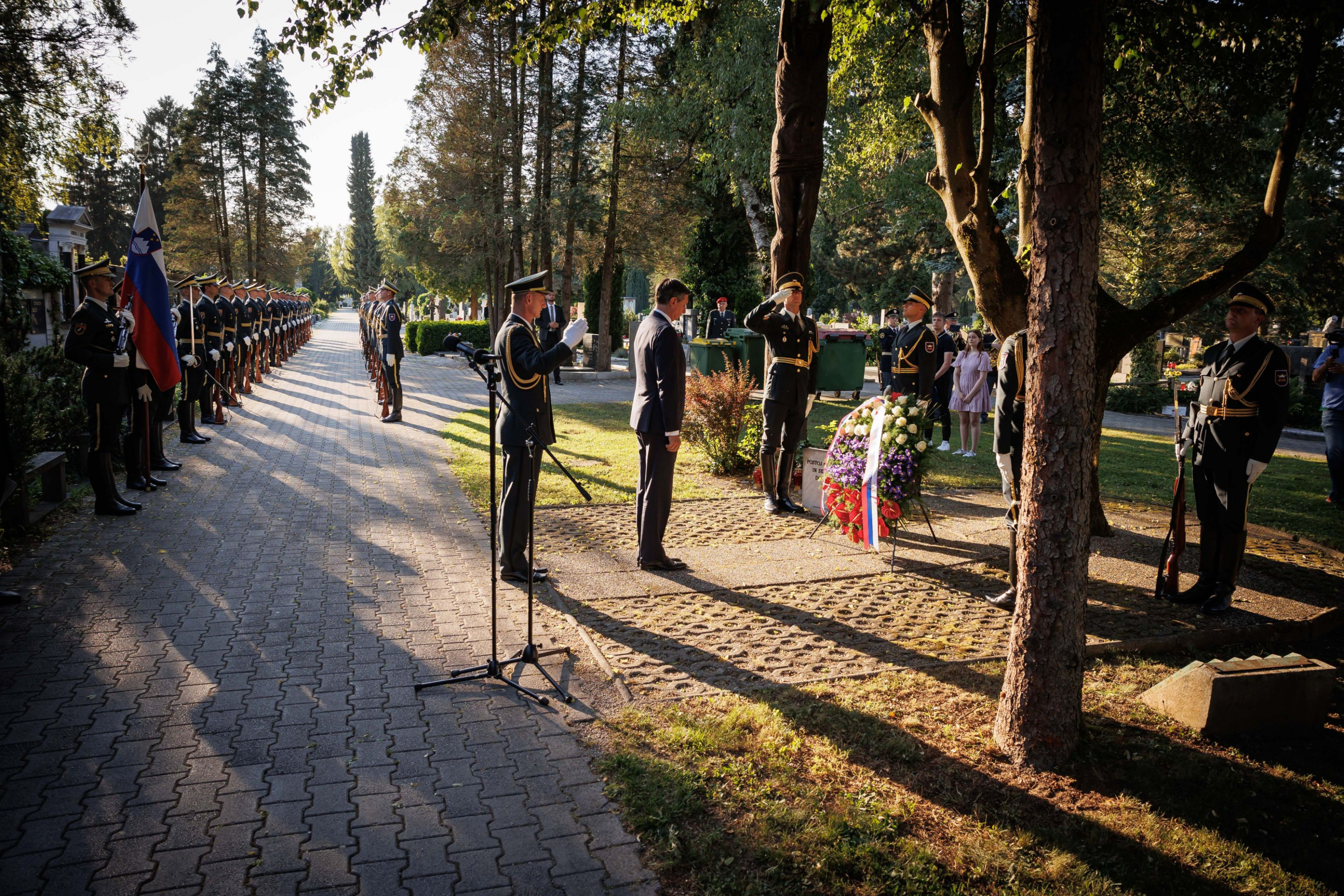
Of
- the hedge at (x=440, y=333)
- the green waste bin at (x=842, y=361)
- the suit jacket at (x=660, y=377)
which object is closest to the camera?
the suit jacket at (x=660, y=377)

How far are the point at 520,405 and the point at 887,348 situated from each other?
1590 centimetres

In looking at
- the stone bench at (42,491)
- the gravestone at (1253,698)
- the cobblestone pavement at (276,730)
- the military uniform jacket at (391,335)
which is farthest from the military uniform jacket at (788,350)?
the military uniform jacket at (391,335)

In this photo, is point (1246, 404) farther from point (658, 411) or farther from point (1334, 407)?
point (1334, 407)

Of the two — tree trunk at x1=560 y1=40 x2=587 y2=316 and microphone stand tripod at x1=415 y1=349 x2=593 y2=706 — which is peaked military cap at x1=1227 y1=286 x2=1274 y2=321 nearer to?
microphone stand tripod at x1=415 y1=349 x2=593 y2=706

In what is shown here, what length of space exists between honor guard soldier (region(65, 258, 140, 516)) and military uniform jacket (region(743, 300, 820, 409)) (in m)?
6.42

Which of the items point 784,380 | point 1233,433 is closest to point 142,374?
point 784,380

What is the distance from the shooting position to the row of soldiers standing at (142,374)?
8.22 metres

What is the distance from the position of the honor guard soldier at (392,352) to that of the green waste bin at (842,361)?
33.1 ft

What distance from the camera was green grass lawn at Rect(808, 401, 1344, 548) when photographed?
9430 mm

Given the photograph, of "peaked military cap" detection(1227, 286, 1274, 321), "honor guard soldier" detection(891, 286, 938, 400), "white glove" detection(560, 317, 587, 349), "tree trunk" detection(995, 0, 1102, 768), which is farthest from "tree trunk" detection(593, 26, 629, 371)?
"tree trunk" detection(995, 0, 1102, 768)

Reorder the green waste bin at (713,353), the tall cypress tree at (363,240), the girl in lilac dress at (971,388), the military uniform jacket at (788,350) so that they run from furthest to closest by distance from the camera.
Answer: the tall cypress tree at (363,240) → the green waste bin at (713,353) → the girl in lilac dress at (971,388) → the military uniform jacket at (788,350)

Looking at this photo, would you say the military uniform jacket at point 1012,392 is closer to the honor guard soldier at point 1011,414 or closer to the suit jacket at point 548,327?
the honor guard soldier at point 1011,414

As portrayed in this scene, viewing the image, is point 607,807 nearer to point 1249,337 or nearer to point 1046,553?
point 1046,553

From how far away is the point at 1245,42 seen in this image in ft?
24.5
